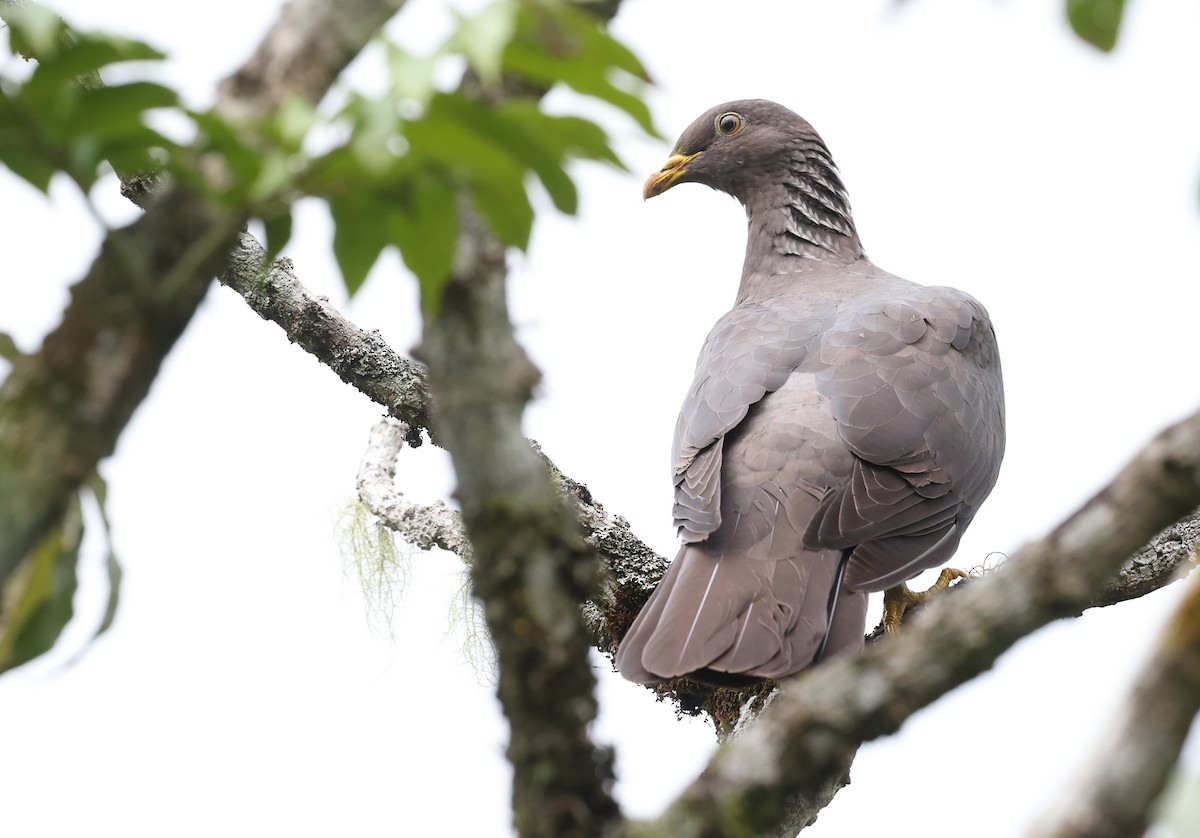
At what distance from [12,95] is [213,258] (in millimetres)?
219

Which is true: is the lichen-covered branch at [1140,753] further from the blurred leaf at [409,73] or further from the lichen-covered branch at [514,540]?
the blurred leaf at [409,73]

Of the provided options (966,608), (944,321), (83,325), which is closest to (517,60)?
(83,325)

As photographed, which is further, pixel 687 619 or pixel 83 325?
pixel 687 619

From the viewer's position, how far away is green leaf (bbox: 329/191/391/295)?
1.15m

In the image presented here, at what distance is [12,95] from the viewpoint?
3.59 feet

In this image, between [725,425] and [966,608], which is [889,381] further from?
[966,608]

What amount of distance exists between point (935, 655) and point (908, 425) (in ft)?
8.51

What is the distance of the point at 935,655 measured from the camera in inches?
49.6

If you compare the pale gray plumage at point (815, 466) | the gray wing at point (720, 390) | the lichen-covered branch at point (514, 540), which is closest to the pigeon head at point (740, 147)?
the pale gray plumage at point (815, 466)

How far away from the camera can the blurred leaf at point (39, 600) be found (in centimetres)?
132

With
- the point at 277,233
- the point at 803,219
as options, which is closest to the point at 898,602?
the point at 803,219

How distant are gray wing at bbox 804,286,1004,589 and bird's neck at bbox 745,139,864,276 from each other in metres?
0.86

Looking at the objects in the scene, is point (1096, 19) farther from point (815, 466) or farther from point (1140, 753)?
point (815, 466)

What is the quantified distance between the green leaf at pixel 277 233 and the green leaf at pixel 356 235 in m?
0.11
